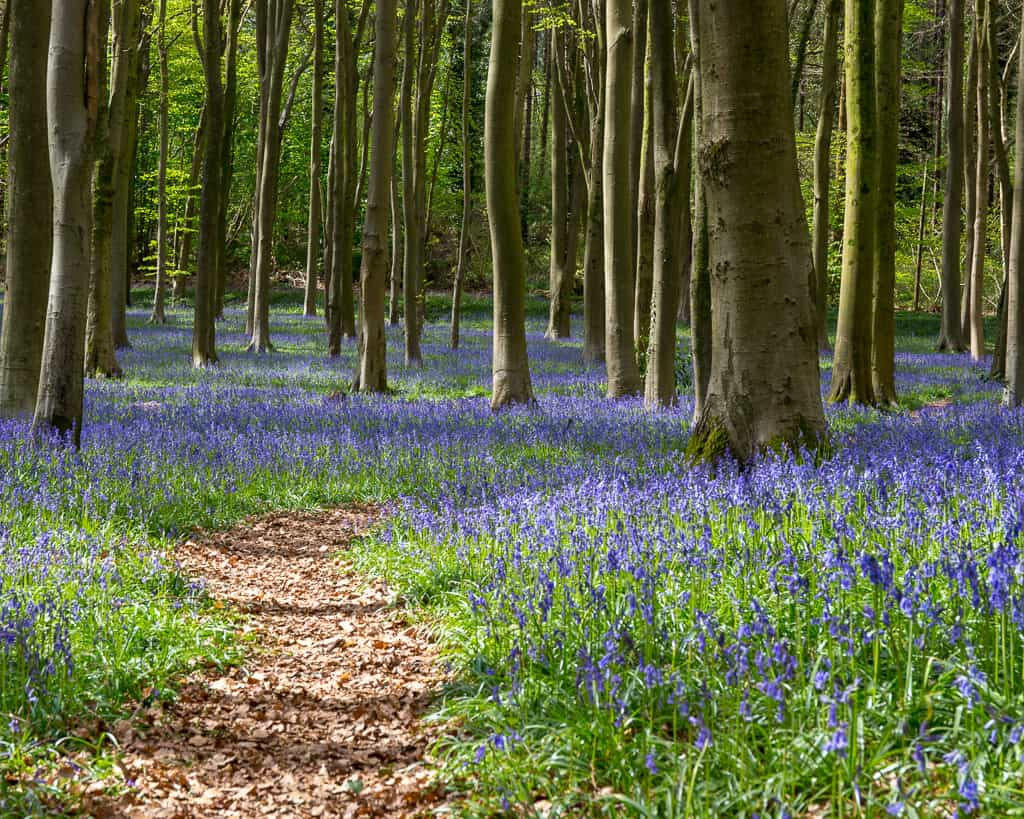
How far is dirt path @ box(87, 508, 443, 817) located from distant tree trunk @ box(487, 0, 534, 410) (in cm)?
618

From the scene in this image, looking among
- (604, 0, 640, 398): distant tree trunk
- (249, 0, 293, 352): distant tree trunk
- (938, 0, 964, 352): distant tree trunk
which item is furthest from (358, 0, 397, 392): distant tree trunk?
(938, 0, 964, 352): distant tree trunk

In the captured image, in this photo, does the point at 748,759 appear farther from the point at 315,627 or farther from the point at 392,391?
the point at 392,391

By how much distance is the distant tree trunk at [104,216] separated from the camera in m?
14.9

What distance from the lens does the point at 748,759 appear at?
2.77 m

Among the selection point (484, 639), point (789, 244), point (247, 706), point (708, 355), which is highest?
point (789, 244)

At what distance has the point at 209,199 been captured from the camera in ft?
61.4

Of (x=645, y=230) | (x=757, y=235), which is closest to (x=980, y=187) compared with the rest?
(x=645, y=230)

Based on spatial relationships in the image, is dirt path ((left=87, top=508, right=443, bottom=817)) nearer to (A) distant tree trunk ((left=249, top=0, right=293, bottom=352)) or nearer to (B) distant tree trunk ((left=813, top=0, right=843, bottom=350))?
(B) distant tree trunk ((left=813, top=0, right=843, bottom=350))

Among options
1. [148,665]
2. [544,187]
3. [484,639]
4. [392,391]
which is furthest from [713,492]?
[544,187]

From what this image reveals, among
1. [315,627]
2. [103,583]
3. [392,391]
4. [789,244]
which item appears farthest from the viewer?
[392,391]

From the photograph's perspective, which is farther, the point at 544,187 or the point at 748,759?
the point at 544,187

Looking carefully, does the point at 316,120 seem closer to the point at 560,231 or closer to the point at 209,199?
the point at 209,199

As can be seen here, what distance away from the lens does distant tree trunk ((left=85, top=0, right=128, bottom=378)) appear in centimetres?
1489

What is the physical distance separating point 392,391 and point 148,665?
1049cm
